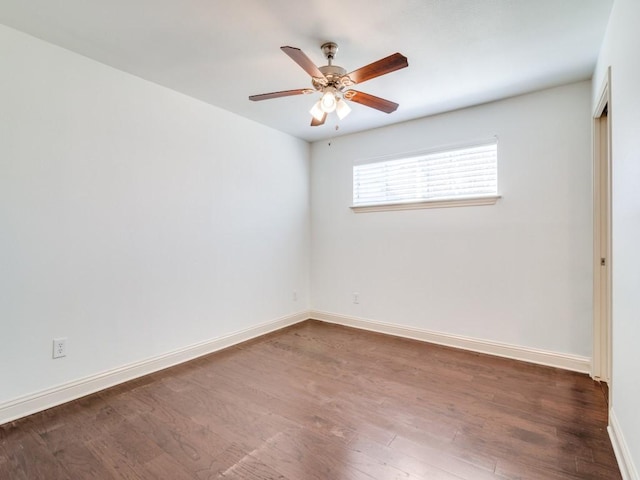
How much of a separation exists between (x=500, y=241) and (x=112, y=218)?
3332 mm

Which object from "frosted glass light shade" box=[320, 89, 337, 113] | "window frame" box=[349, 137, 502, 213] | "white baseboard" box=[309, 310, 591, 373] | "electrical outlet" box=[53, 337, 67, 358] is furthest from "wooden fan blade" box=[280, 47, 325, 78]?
"white baseboard" box=[309, 310, 591, 373]

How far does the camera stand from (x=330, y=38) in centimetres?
206

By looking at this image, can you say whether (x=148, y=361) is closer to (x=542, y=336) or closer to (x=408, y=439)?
(x=408, y=439)

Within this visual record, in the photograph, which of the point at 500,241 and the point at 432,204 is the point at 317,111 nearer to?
the point at 432,204

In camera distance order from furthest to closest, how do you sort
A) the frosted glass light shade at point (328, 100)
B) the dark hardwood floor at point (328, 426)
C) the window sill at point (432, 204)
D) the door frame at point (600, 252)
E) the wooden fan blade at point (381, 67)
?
the window sill at point (432, 204) → the door frame at point (600, 252) → the frosted glass light shade at point (328, 100) → the wooden fan blade at point (381, 67) → the dark hardwood floor at point (328, 426)

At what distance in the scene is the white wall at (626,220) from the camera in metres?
1.36

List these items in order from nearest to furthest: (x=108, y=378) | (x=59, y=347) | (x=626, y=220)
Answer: (x=626, y=220) → (x=59, y=347) → (x=108, y=378)

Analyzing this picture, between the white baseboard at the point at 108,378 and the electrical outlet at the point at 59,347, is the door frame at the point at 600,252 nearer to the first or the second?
the white baseboard at the point at 108,378

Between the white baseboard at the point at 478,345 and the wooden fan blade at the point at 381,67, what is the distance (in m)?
2.59

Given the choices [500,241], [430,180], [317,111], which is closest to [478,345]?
[500,241]

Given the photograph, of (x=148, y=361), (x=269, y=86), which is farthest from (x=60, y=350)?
(x=269, y=86)

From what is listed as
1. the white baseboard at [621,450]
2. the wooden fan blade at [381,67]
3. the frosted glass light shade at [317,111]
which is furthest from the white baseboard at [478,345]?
the wooden fan blade at [381,67]

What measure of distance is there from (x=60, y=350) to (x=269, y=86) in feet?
8.24

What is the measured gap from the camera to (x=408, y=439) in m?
1.79
